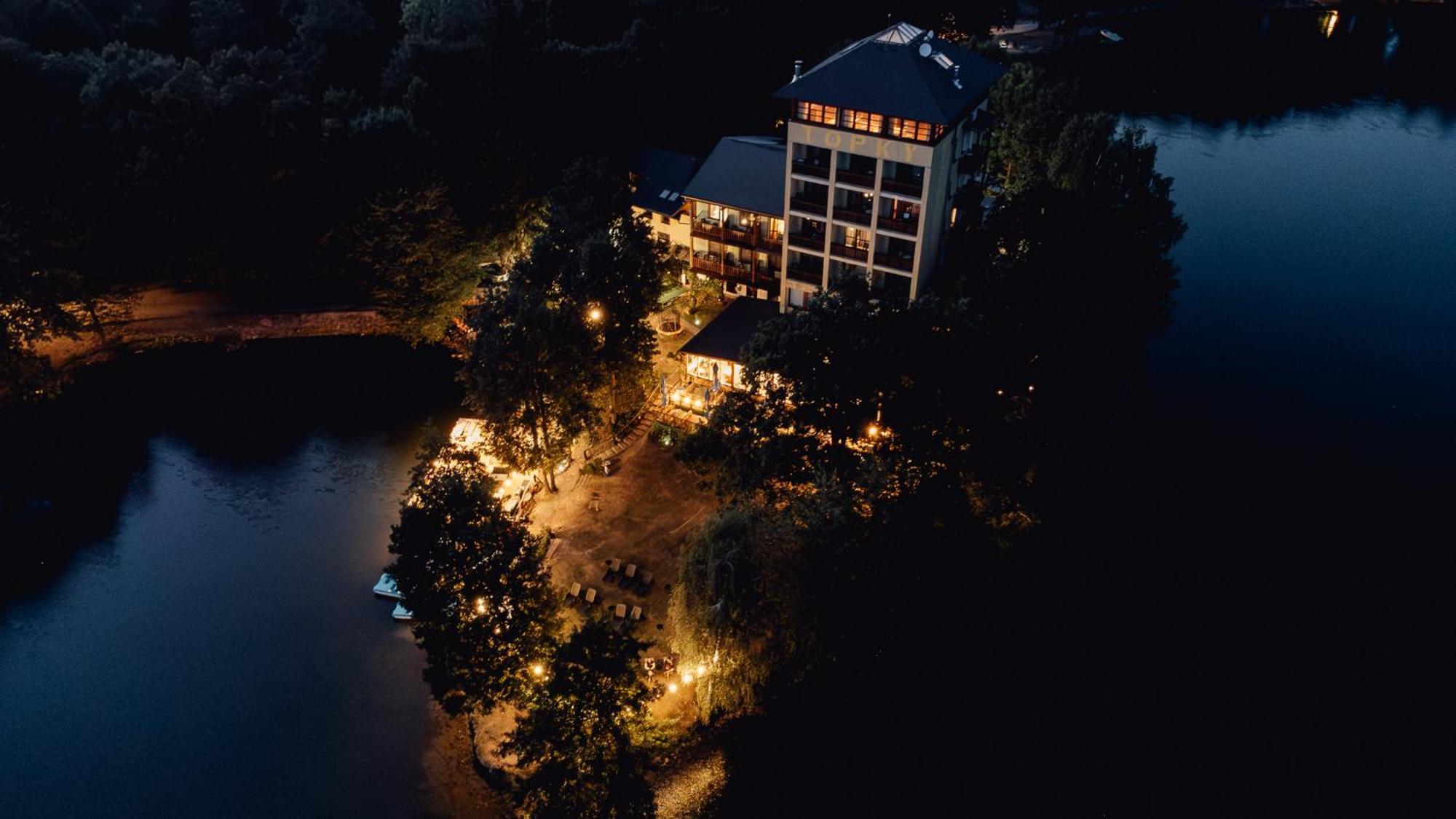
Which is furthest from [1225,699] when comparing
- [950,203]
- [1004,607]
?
[950,203]

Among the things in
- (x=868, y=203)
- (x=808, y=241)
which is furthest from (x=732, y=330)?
(x=868, y=203)

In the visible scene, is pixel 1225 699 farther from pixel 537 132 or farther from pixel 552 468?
pixel 537 132

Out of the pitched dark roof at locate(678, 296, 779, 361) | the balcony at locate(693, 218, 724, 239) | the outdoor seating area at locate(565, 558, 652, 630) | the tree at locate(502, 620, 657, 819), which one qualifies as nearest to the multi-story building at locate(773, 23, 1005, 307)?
the pitched dark roof at locate(678, 296, 779, 361)

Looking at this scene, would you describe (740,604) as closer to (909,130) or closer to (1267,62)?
(909,130)

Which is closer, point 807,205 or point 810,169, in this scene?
point 810,169

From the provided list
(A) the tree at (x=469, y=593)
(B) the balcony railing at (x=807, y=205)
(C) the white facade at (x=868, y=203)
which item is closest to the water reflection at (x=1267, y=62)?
(C) the white facade at (x=868, y=203)

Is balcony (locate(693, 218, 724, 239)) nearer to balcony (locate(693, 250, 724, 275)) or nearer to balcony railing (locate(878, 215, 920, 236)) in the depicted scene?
balcony (locate(693, 250, 724, 275))
